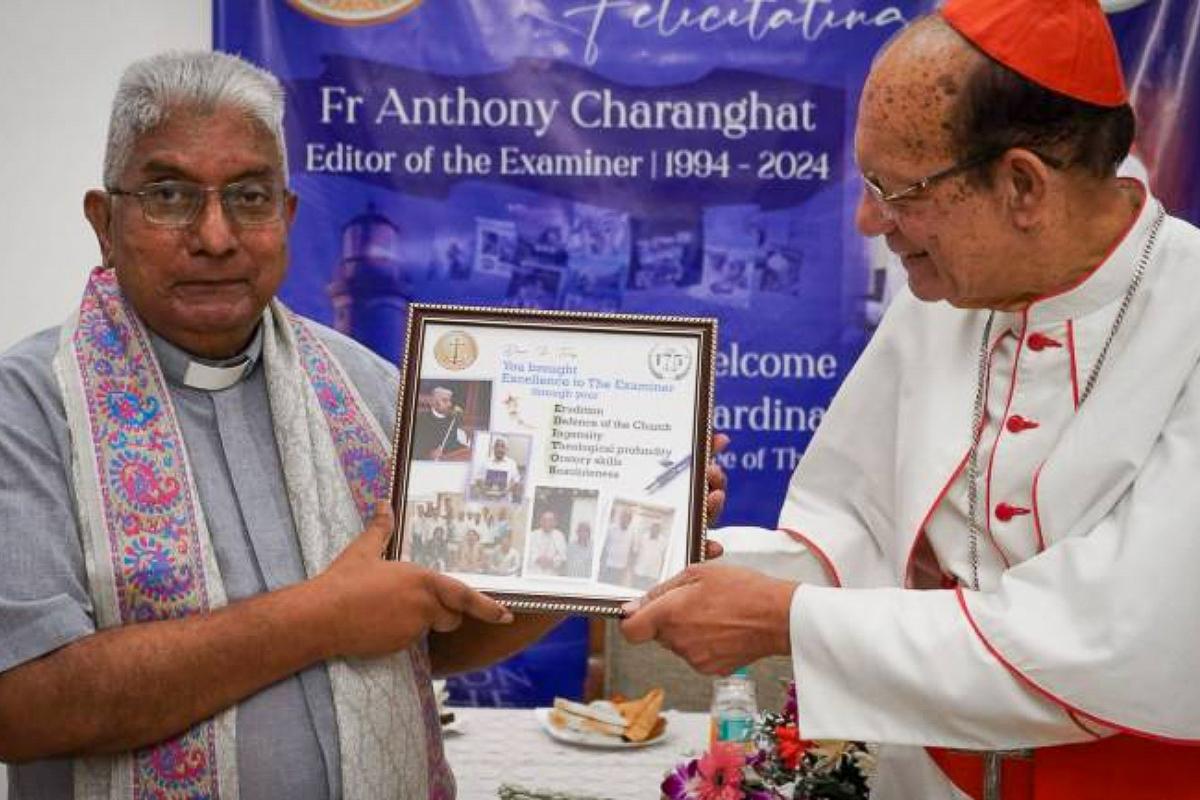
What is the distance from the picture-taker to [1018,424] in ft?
7.18

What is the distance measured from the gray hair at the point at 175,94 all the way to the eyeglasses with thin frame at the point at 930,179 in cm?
104

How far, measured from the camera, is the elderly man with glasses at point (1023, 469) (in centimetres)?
198

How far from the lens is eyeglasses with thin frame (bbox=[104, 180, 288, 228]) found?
2.34 m

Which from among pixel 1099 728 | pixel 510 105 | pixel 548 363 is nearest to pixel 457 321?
pixel 548 363

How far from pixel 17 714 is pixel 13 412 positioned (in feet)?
1.56

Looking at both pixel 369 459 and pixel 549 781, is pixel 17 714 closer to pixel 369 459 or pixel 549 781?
pixel 369 459

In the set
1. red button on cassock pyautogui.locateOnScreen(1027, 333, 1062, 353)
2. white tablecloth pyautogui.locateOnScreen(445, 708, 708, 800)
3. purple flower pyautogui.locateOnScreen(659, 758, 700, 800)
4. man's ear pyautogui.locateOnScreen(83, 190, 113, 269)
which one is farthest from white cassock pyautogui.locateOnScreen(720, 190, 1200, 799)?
man's ear pyautogui.locateOnScreen(83, 190, 113, 269)

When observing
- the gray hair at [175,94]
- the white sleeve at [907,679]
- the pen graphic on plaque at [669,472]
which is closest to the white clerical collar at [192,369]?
the gray hair at [175,94]

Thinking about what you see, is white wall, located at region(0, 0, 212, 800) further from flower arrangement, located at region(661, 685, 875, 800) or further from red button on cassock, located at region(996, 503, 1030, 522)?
red button on cassock, located at region(996, 503, 1030, 522)

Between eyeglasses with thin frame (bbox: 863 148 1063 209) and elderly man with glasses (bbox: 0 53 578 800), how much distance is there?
93 centimetres

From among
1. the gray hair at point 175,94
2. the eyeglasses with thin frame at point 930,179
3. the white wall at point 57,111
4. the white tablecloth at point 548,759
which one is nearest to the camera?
the eyeglasses with thin frame at point 930,179

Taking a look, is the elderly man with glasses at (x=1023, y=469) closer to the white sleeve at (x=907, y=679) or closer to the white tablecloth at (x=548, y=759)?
the white sleeve at (x=907, y=679)

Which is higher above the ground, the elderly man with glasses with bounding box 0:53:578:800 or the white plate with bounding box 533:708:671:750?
the elderly man with glasses with bounding box 0:53:578:800

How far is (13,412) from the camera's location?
2225mm
